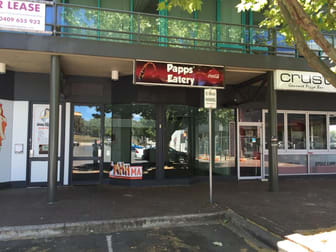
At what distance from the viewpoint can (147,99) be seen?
28.4ft

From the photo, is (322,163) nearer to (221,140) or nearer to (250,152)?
(250,152)

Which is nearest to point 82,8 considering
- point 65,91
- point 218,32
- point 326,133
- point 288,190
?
point 65,91

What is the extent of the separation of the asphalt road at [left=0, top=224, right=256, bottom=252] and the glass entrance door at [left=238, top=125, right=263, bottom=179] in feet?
17.1

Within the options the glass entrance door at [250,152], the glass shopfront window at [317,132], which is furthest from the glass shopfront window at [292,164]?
the glass entrance door at [250,152]

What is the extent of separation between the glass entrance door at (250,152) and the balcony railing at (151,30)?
3018mm

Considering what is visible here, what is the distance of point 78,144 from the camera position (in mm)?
8531

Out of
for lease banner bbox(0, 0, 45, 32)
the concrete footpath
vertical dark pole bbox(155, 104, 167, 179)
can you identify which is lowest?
the concrete footpath

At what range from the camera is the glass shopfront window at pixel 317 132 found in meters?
10.7

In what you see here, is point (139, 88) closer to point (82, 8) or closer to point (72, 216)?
point (82, 8)

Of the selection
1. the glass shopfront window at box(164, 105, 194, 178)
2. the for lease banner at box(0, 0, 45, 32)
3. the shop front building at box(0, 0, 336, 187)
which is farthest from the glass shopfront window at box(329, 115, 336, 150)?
the for lease banner at box(0, 0, 45, 32)

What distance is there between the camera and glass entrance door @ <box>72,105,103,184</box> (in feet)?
27.8

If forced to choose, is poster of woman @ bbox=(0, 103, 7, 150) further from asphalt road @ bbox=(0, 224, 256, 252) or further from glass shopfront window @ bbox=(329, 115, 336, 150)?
glass shopfront window @ bbox=(329, 115, 336, 150)

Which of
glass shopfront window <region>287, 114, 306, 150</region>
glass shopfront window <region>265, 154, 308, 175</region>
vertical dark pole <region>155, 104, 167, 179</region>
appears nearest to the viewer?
vertical dark pole <region>155, 104, 167, 179</region>

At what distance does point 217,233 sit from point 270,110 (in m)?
4.38
